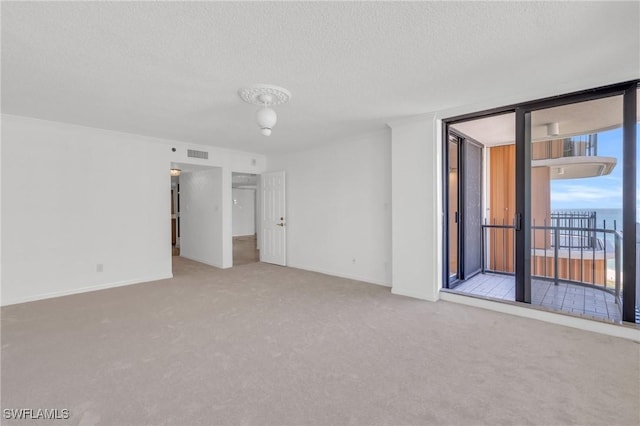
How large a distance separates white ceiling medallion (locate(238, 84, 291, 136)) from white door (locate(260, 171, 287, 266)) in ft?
10.6

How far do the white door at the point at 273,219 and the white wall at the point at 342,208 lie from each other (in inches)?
6.1

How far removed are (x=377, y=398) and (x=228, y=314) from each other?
2141 mm

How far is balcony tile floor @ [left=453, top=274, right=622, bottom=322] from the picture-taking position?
3.43 m

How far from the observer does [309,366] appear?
237cm

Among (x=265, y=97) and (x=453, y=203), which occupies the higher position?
(x=265, y=97)

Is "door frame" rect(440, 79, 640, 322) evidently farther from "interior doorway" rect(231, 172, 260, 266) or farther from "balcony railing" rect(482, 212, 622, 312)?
"interior doorway" rect(231, 172, 260, 266)

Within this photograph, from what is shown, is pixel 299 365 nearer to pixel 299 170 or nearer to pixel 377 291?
pixel 377 291

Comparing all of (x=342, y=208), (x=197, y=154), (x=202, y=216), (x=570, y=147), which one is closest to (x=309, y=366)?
(x=342, y=208)

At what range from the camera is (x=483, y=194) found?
5891mm

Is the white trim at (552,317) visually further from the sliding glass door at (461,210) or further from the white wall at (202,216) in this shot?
the white wall at (202,216)

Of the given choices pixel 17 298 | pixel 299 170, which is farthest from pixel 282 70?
pixel 17 298

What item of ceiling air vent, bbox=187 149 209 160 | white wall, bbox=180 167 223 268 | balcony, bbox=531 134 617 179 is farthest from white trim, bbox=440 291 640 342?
ceiling air vent, bbox=187 149 209 160

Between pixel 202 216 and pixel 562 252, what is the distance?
7.20m

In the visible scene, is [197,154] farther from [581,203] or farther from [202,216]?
[581,203]
